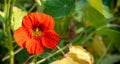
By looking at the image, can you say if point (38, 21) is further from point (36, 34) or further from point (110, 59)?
point (110, 59)

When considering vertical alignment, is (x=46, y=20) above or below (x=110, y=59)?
above

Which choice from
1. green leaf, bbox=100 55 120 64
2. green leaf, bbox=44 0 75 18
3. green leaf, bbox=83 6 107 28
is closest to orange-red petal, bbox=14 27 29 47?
green leaf, bbox=44 0 75 18

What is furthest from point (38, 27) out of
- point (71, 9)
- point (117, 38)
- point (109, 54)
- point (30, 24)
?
point (109, 54)

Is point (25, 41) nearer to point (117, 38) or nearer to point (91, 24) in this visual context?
point (91, 24)

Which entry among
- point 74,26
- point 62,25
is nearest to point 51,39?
point 62,25

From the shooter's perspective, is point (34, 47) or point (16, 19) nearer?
point (34, 47)

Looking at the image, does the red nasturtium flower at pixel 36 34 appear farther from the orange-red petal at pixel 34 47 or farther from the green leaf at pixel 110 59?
the green leaf at pixel 110 59

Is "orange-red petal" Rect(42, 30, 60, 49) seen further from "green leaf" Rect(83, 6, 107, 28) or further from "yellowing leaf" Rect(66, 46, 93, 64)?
"green leaf" Rect(83, 6, 107, 28)
